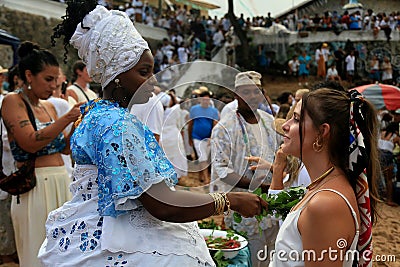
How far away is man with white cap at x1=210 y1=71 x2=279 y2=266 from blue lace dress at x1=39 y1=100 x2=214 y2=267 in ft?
4.40

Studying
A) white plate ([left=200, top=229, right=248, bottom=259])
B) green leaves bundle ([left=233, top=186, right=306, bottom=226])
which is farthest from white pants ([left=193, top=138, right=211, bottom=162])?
green leaves bundle ([left=233, top=186, right=306, bottom=226])

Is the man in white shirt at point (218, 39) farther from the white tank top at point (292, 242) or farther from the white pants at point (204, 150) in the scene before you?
the white tank top at point (292, 242)

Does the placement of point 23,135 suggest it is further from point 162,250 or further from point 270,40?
point 270,40

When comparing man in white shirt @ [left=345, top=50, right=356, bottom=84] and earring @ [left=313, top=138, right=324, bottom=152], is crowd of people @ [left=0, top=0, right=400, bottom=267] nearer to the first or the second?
earring @ [left=313, top=138, right=324, bottom=152]

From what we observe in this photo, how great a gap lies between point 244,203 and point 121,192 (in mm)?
525

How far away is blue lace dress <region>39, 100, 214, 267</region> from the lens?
5.73 feet

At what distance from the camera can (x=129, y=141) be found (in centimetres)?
175

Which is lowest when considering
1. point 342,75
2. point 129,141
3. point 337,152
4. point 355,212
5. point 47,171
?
point 342,75

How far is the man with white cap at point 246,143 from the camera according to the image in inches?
129

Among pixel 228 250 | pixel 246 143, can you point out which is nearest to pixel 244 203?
pixel 228 250

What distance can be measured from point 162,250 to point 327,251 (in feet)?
2.08

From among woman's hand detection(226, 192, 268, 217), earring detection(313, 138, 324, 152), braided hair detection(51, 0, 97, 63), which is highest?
braided hair detection(51, 0, 97, 63)

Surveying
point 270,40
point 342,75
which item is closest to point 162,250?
point 342,75

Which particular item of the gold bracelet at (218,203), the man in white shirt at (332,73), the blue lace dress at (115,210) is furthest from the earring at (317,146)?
the man in white shirt at (332,73)
